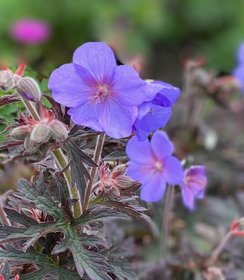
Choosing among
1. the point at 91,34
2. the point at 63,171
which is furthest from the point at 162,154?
the point at 91,34

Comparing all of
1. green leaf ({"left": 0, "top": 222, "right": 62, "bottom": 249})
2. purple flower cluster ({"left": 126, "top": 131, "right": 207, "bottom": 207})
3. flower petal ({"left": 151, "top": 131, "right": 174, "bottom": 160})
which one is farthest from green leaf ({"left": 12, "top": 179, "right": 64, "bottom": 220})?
flower petal ({"left": 151, "top": 131, "right": 174, "bottom": 160})

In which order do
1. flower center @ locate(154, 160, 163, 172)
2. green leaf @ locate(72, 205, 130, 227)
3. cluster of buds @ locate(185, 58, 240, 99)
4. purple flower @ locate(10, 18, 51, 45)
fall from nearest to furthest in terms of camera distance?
green leaf @ locate(72, 205, 130, 227)
flower center @ locate(154, 160, 163, 172)
cluster of buds @ locate(185, 58, 240, 99)
purple flower @ locate(10, 18, 51, 45)

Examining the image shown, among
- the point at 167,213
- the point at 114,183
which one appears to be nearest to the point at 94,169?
the point at 114,183

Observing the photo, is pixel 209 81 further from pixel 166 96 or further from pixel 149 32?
pixel 149 32

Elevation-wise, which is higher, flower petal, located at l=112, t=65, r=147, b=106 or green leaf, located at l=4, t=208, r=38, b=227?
flower petal, located at l=112, t=65, r=147, b=106

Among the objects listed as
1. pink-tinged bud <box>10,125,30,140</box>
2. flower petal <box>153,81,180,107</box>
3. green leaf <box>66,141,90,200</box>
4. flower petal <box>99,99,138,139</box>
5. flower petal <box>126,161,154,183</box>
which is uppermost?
flower petal <box>153,81,180,107</box>

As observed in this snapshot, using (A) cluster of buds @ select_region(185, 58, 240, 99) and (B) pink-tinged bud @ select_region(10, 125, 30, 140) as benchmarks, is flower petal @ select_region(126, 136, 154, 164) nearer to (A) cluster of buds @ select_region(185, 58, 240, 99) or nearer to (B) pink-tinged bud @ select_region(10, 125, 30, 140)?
(B) pink-tinged bud @ select_region(10, 125, 30, 140)

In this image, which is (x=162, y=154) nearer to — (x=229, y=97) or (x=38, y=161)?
(x=38, y=161)
